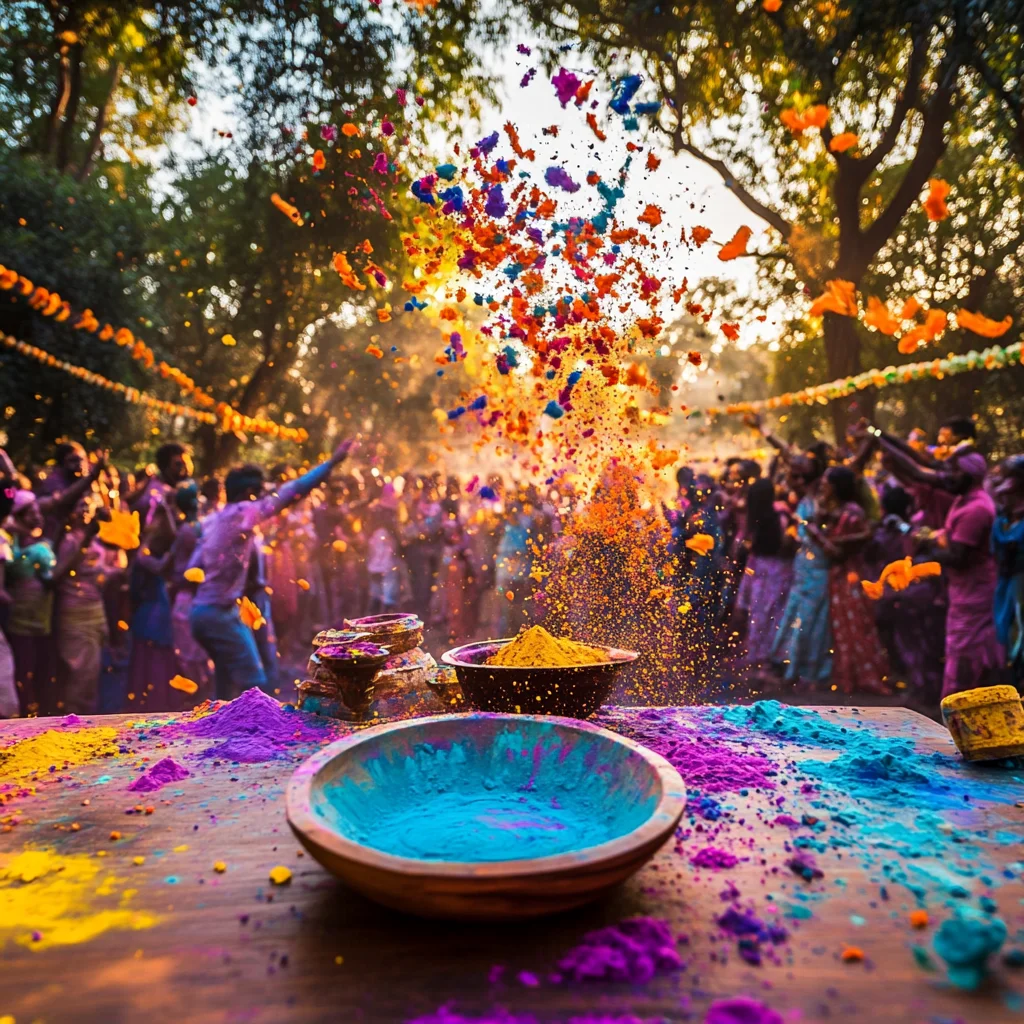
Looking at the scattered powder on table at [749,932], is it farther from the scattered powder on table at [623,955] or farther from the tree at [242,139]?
the tree at [242,139]

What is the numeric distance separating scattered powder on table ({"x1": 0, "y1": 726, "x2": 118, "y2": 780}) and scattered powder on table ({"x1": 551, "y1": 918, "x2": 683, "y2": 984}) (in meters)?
2.15

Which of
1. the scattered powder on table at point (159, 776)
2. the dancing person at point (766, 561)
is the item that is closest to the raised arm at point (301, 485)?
the scattered powder on table at point (159, 776)

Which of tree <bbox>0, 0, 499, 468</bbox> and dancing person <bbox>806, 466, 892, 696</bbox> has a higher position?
tree <bbox>0, 0, 499, 468</bbox>

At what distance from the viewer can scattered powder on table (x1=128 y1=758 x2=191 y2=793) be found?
237cm

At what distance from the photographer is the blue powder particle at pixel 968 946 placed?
4.44ft

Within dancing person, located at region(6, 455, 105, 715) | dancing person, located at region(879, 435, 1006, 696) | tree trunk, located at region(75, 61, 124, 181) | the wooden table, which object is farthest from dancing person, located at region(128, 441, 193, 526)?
tree trunk, located at region(75, 61, 124, 181)

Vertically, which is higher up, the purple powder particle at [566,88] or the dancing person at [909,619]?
the purple powder particle at [566,88]

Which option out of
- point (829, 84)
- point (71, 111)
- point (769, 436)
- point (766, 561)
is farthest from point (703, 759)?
point (71, 111)

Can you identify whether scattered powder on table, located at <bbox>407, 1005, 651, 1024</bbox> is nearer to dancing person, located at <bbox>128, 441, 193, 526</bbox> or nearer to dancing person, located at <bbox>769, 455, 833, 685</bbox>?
dancing person, located at <bbox>128, 441, 193, 526</bbox>

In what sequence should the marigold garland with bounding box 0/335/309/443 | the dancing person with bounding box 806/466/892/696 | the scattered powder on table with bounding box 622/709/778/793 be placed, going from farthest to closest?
the marigold garland with bounding box 0/335/309/443 < the dancing person with bounding box 806/466/892/696 < the scattered powder on table with bounding box 622/709/778/793

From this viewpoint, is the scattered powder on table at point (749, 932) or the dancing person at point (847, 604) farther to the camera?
the dancing person at point (847, 604)

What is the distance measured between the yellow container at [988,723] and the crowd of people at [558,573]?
89.1 inches

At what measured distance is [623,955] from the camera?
1.43 metres

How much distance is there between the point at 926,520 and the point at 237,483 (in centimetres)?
610
